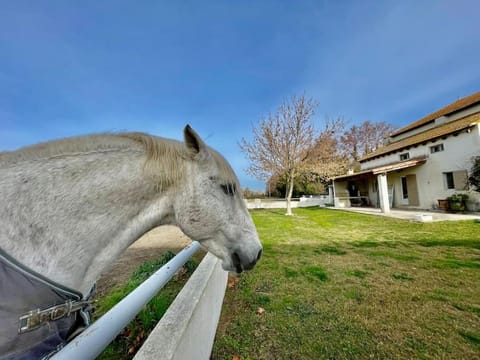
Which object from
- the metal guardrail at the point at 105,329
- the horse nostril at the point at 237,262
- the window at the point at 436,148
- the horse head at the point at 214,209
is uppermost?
the window at the point at 436,148

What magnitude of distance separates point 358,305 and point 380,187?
11860mm

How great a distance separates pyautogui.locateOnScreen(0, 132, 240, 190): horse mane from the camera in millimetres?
845

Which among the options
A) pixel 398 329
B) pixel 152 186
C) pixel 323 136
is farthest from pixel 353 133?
pixel 152 186

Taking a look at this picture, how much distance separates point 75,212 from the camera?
2.74 ft

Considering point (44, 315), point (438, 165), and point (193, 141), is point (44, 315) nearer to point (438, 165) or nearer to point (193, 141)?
point (193, 141)

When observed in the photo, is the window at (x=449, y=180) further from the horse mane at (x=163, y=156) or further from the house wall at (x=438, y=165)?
the horse mane at (x=163, y=156)

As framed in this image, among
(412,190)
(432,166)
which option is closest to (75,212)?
(432,166)

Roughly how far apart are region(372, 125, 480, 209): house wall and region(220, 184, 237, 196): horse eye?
14.9 meters

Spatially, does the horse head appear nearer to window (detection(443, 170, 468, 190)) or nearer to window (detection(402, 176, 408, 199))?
window (detection(443, 170, 468, 190))

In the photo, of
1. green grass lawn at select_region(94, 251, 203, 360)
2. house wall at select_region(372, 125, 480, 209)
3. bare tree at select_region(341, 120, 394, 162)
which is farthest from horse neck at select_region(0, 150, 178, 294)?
bare tree at select_region(341, 120, 394, 162)

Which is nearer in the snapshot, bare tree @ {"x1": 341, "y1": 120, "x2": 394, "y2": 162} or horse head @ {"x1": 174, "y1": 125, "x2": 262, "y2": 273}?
horse head @ {"x1": 174, "y1": 125, "x2": 262, "y2": 273}

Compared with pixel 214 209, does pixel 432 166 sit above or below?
above

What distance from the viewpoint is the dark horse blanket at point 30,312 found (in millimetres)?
650

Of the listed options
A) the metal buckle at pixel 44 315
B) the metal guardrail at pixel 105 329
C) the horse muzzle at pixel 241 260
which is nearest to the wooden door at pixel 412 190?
the horse muzzle at pixel 241 260
